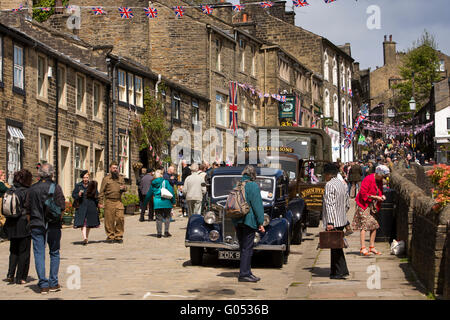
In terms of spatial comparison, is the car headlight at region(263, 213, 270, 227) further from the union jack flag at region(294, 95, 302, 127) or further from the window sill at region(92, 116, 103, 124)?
the union jack flag at region(294, 95, 302, 127)

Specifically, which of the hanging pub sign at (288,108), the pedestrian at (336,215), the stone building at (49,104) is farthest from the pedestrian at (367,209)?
the hanging pub sign at (288,108)

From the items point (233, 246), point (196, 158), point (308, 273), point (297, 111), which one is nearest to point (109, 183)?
point (233, 246)

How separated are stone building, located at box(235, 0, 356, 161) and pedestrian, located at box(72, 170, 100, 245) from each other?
37.5 m

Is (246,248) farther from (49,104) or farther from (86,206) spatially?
(49,104)

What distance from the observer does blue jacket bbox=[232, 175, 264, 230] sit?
39.2 ft

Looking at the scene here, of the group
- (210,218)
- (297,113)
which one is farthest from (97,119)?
(297,113)

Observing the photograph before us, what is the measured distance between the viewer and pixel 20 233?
11.9 meters

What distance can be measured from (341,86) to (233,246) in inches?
2446

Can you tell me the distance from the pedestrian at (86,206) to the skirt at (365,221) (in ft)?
20.9

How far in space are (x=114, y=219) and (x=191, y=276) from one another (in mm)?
6035

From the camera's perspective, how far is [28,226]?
1125 cm

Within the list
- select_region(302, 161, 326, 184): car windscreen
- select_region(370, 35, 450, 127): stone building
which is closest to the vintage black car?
select_region(302, 161, 326, 184): car windscreen

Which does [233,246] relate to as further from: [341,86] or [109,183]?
[341,86]

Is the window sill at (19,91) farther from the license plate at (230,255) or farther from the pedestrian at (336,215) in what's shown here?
the pedestrian at (336,215)
